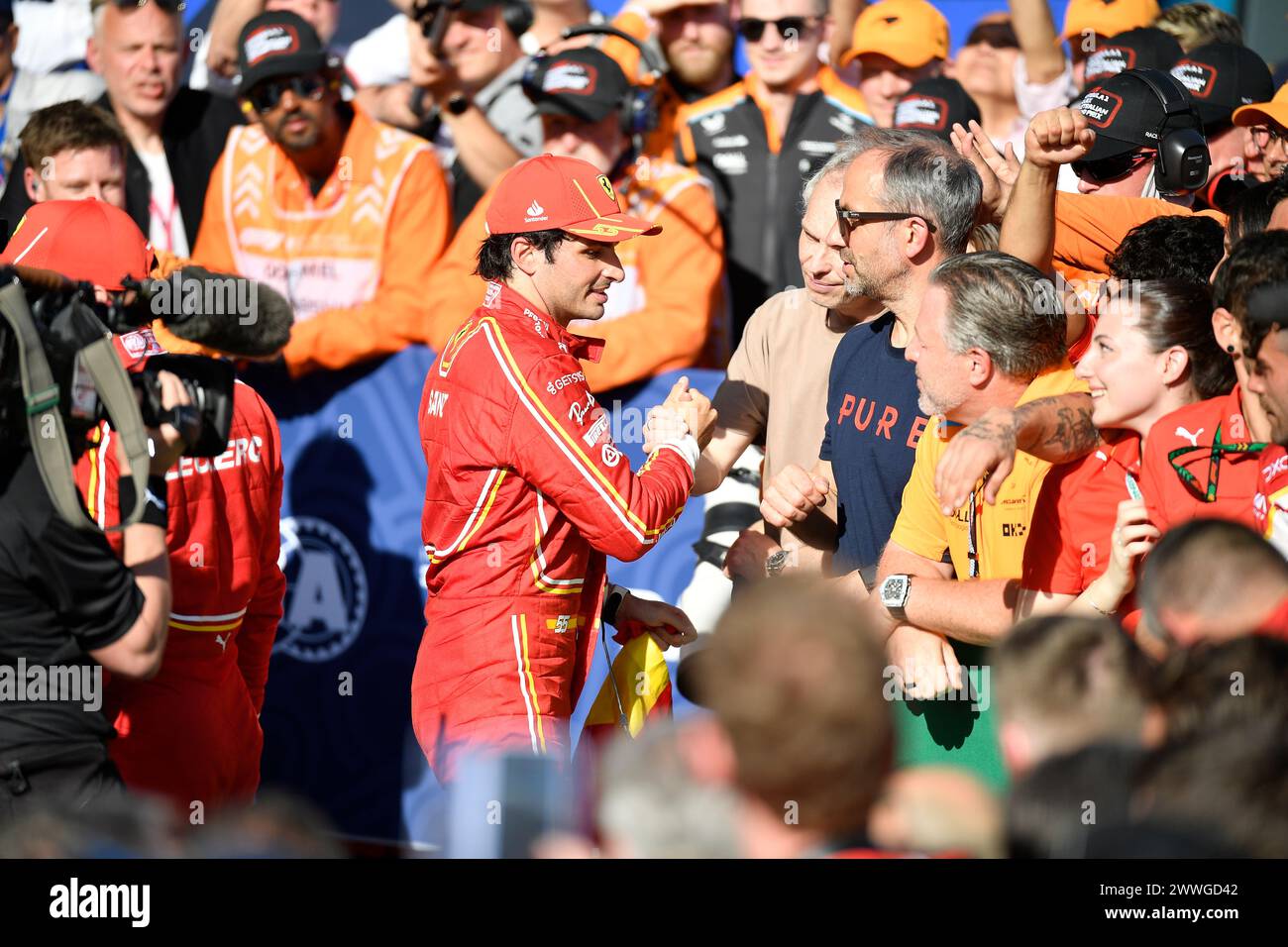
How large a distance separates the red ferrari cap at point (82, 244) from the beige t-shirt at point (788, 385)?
66.9 inches

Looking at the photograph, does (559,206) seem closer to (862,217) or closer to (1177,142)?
(862,217)

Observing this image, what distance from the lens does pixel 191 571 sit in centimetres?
408

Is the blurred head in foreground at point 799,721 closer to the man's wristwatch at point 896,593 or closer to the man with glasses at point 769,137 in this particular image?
the man's wristwatch at point 896,593

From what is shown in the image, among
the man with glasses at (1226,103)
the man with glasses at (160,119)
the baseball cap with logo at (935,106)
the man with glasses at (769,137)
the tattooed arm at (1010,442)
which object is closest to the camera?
the tattooed arm at (1010,442)

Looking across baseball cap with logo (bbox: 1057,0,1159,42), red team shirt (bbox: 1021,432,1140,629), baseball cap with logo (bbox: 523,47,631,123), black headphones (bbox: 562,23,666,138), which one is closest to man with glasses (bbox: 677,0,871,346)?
black headphones (bbox: 562,23,666,138)

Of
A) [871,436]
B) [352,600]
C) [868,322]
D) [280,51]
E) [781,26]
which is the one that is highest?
[781,26]

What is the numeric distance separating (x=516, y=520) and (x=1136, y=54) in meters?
2.82

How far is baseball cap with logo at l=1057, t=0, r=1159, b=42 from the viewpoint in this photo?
250 inches

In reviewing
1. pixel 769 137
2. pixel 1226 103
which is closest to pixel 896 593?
pixel 1226 103

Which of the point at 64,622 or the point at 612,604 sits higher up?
the point at 64,622

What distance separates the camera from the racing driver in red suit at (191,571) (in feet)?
12.8

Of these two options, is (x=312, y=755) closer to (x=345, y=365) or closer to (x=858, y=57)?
(x=345, y=365)

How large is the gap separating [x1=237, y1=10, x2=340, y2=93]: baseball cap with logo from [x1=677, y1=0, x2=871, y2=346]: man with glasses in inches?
59.1

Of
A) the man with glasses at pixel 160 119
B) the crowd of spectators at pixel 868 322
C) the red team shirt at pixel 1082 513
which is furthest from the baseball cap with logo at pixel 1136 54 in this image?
the man with glasses at pixel 160 119
